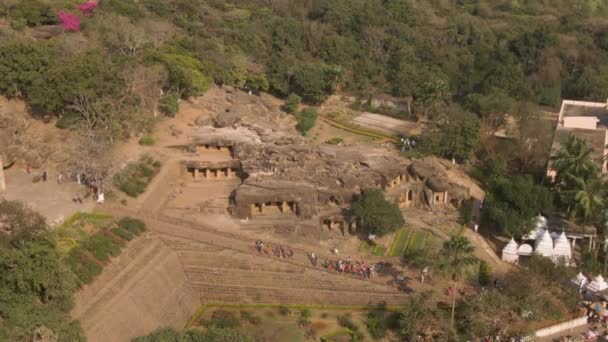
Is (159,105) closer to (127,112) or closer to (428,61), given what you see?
(127,112)

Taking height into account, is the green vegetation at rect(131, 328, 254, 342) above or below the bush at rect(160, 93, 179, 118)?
below

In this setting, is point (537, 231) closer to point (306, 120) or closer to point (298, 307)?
point (298, 307)

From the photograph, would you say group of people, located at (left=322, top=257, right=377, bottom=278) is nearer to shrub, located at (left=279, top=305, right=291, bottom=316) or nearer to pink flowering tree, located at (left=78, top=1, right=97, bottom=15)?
shrub, located at (left=279, top=305, right=291, bottom=316)

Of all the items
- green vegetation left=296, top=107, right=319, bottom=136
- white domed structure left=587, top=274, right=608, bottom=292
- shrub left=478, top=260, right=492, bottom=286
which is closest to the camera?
white domed structure left=587, top=274, right=608, bottom=292

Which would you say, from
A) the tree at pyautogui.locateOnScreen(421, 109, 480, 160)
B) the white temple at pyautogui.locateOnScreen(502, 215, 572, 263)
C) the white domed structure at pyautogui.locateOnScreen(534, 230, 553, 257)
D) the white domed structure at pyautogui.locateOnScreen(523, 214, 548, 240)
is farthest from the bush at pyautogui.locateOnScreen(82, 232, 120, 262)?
the tree at pyautogui.locateOnScreen(421, 109, 480, 160)

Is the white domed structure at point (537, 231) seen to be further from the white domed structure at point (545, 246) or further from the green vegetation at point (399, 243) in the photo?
the green vegetation at point (399, 243)

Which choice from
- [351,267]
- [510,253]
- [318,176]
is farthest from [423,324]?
[318,176]
